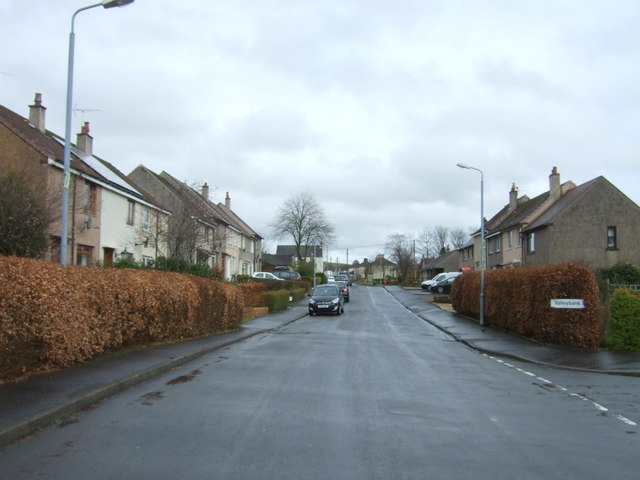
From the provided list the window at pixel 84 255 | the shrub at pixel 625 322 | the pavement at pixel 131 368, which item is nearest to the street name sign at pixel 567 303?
the shrub at pixel 625 322

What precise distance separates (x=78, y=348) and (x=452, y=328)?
53.4 feet

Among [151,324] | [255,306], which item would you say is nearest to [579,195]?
[255,306]

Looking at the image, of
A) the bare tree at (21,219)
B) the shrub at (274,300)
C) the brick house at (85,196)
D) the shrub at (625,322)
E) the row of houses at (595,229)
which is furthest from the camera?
the row of houses at (595,229)

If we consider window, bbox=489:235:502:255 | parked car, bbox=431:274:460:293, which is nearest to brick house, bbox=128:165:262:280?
parked car, bbox=431:274:460:293

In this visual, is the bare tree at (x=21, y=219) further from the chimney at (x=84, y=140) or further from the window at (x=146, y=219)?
the window at (x=146, y=219)

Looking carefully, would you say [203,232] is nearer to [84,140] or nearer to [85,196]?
[84,140]

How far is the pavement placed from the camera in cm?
642

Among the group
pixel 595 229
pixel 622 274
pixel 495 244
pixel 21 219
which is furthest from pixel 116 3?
pixel 495 244

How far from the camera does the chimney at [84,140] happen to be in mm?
28312

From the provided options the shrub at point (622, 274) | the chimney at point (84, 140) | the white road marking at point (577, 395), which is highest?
the chimney at point (84, 140)

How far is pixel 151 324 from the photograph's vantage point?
1311cm

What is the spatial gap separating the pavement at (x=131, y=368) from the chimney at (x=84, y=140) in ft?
48.1

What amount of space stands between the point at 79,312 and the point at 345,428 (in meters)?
5.70

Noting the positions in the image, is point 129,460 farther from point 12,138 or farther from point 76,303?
point 12,138
